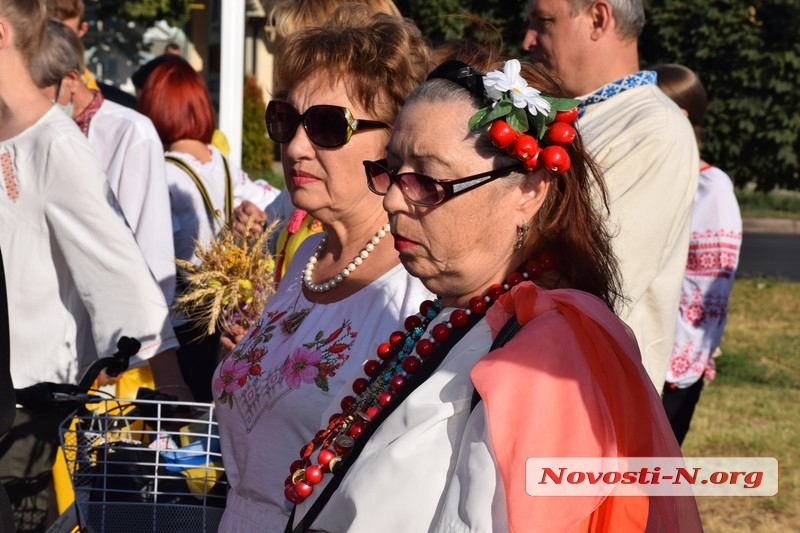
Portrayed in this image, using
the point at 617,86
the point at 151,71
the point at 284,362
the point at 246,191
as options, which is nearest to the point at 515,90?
the point at 284,362

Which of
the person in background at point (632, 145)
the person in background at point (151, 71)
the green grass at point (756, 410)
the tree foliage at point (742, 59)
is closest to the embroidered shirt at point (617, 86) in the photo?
the person in background at point (632, 145)

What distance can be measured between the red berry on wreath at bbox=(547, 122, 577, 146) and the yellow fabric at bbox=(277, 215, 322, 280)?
1.69 metres

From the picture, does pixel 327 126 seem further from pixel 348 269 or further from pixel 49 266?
pixel 49 266

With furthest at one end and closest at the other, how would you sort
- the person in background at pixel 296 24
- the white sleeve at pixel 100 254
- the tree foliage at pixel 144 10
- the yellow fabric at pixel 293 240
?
the tree foliage at pixel 144 10 → the yellow fabric at pixel 293 240 → the person in background at pixel 296 24 → the white sleeve at pixel 100 254

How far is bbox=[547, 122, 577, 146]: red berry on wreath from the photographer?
6.24ft

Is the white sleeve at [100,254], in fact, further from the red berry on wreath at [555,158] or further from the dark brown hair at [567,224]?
the red berry on wreath at [555,158]

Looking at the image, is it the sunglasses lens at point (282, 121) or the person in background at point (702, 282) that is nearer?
the sunglasses lens at point (282, 121)

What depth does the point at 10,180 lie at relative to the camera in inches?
131

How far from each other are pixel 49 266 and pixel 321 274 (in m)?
1.01

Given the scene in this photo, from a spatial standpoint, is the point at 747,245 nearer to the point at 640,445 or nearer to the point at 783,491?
the point at 783,491

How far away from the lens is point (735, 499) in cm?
585

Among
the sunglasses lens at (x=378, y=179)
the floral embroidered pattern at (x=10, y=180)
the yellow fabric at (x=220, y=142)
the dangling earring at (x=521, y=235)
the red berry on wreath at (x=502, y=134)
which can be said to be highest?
the red berry on wreath at (x=502, y=134)

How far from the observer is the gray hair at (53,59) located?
3.80 metres

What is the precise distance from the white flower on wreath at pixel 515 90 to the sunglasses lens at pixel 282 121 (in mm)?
942
